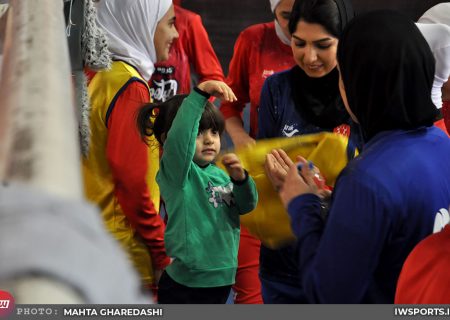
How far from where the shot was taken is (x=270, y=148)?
1736 millimetres

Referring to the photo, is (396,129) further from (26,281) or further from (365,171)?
(26,281)

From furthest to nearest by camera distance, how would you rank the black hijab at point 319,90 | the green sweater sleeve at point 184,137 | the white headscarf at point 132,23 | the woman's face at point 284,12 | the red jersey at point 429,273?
the woman's face at point 284,12, the white headscarf at point 132,23, the black hijab at point 319,90, the green sweater sleeve at point 184,137, the red jersey at point 429,273

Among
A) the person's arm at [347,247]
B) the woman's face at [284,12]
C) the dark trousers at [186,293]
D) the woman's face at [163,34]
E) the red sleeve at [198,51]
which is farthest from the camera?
the red sleeve at [198,51]

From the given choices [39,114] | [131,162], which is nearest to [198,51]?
[131,162]

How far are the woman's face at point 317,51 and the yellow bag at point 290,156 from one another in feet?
0.90

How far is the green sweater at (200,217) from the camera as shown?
1.75 metres

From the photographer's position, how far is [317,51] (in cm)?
198

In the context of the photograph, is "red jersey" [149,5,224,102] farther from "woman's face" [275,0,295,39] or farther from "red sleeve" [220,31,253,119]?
"woman's face" [275,0,295,39]

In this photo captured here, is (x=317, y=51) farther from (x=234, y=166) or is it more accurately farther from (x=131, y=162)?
(x=131, y=162)

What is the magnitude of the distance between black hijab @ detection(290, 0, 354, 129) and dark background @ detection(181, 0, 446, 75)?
88.6 inches

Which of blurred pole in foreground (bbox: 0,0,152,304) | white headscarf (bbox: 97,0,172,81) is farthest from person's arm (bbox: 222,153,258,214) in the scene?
blurred pole in foreground (bbox: 0,0,152,304)

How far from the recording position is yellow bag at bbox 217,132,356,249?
1.70 metres

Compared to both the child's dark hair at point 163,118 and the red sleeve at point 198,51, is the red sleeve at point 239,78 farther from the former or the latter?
the child's dark hair at point 163,118

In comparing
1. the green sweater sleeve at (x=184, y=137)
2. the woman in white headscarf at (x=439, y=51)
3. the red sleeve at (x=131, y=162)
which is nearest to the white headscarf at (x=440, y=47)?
the woman in white headscarf at (x=439, y=51)
